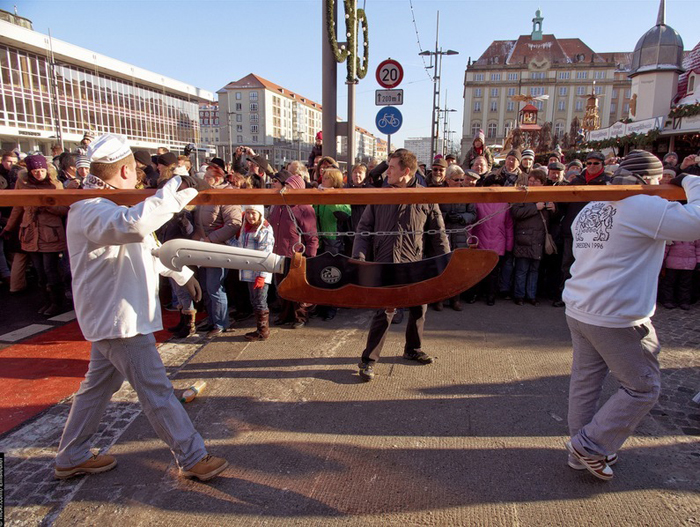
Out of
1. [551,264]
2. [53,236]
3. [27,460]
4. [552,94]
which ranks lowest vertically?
[27,460]

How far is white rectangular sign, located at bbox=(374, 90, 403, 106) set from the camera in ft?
28.7

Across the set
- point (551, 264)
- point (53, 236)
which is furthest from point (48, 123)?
point (551, 264)

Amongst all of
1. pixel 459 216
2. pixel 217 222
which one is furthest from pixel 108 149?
pixel 459 216

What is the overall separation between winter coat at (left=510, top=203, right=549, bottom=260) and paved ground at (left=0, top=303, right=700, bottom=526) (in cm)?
211

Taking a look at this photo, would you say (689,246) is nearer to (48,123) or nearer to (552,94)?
(48,123)

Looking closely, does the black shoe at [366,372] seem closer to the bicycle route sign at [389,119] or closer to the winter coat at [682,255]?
the winter coat at [682,255]

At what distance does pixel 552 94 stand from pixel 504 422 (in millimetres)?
100871

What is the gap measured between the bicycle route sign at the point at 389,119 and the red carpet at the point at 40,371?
18.1 ft

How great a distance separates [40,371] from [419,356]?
4.03 m

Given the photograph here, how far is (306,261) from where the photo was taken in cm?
327

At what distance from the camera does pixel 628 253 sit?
Result: 8.98 ft

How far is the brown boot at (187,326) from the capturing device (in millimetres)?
5703

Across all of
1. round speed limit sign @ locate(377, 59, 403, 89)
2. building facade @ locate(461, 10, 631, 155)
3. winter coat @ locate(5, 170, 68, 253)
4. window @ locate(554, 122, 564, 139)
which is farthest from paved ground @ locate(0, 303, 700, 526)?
window @ locate(554, 122, 564, 139)

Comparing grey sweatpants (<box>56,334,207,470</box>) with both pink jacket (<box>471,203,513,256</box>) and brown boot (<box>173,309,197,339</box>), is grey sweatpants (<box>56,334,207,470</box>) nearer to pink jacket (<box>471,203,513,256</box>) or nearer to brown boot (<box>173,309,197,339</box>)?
brown boot (<box>173,309,197,339</box>)
